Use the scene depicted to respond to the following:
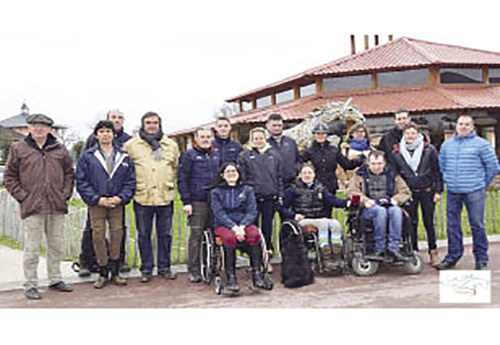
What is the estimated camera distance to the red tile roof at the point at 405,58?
16.3 metres

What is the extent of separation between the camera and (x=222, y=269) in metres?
4.70

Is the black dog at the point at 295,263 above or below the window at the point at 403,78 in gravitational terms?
below

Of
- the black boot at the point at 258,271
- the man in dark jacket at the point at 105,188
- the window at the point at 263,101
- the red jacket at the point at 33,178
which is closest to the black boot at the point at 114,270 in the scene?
the man in dark jacket at the point at 105,188

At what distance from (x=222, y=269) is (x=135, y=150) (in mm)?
1493

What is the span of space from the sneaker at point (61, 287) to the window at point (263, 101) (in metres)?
16.4

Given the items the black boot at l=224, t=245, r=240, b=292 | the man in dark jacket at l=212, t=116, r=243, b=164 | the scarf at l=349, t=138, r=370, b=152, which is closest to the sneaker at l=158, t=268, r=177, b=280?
the black boot at l=224, t=245, r=240, b=292

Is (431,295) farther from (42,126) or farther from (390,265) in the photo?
(42,126)

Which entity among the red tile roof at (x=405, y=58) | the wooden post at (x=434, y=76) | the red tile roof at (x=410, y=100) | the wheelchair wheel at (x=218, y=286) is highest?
the red tile roof at (x=405, y=58)

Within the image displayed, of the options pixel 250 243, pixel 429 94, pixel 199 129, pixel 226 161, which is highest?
pixel 429 94

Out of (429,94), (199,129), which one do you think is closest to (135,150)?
(199,129)

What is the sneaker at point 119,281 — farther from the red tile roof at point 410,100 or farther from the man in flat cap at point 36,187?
the red tile roof at point 410,100

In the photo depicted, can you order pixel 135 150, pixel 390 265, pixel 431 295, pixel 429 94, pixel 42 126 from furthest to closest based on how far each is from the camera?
pixel 429 94 < pixel 390 265 < pixel 135 150 < pixel 42 126 < pixel 431 295

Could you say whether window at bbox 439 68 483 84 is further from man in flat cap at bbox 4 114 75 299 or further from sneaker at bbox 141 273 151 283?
man in flat cap at bbox 4 114 75 299

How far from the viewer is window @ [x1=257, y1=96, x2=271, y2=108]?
20.9 m
